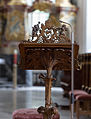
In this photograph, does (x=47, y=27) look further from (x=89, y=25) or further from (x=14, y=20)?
(x=14, y=20)

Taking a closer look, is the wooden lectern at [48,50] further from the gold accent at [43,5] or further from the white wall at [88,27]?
the gold accent at [43,5]

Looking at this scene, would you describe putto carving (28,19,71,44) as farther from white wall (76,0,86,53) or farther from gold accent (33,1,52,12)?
gold accent (33,1,52,12)

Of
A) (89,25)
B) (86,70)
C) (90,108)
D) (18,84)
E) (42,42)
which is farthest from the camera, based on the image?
(18,84)

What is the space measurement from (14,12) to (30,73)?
266cm

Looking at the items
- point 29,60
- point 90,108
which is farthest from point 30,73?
point 29,60

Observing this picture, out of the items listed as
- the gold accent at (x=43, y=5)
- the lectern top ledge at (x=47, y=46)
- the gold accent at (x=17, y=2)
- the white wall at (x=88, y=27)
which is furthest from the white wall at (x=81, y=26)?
the lectern top ledge at (x=47, y=46)

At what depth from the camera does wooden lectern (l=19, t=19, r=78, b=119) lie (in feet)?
9.38

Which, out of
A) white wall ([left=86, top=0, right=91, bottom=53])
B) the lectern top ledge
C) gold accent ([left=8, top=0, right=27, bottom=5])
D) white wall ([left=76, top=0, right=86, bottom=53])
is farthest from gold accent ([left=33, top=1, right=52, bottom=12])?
the lectern top ledge

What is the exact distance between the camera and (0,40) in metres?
13.0

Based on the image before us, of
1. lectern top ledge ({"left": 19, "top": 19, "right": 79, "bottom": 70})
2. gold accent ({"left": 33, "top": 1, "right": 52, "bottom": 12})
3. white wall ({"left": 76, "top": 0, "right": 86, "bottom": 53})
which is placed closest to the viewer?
lectern top ledge ({"left": 19, "top": 19, "right": 79, "bottom": 70})

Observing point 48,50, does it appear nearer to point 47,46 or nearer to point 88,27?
point 47,46

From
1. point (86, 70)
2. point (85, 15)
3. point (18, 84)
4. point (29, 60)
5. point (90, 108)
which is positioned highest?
point (85, 15)

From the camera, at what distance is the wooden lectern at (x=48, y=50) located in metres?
2.86

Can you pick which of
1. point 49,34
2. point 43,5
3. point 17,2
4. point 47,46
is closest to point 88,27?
point 43,5
